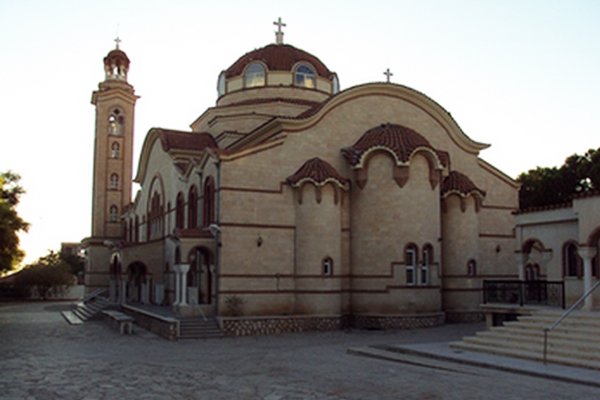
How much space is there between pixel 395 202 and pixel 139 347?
36.0ft

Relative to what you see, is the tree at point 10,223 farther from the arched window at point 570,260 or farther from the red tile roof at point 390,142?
the arched window at point 570,260

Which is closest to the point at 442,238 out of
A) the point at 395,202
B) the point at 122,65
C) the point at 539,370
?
the point at 395,202

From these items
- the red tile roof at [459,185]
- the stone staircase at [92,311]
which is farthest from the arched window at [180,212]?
the red tile roof at [459,185]

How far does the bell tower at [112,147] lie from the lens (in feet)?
144

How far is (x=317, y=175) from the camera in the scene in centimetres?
2338

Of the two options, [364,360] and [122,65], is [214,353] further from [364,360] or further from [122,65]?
[122,65]

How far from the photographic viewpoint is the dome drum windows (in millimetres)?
33656

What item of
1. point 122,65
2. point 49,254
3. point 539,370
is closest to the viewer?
point 539,370

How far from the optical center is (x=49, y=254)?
78000 mm

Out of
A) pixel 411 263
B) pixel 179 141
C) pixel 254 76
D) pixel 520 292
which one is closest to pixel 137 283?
pixel 179 141

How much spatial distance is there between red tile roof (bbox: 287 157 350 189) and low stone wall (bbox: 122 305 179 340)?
6964 mm

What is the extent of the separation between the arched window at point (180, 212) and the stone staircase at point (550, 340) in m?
16.0

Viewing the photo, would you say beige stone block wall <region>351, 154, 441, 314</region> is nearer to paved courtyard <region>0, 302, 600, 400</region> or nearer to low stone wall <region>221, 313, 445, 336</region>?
low stone wall <region>221, 313, 445, 336</region>

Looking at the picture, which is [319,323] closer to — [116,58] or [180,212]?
[180,212]
